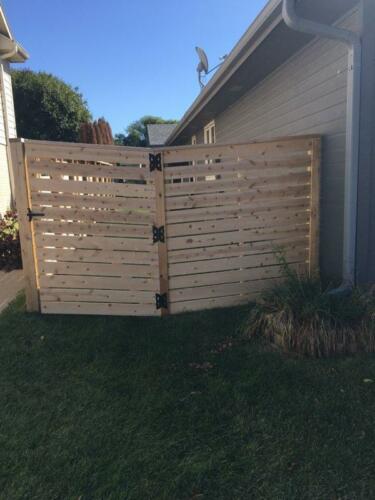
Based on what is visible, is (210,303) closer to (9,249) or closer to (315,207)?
(315,207)

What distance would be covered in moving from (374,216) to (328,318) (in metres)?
1.20

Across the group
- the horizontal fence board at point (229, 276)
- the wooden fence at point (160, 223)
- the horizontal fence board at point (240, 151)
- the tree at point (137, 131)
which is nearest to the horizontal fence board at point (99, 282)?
the wooden fence at point (160, 223)

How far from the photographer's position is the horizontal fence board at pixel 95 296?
402 centimetres

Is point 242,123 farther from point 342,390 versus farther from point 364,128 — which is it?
point 342,390

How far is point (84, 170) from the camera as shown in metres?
3.79

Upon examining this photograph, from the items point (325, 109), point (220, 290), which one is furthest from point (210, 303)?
point (325, 109)

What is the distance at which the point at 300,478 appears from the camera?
1.85m

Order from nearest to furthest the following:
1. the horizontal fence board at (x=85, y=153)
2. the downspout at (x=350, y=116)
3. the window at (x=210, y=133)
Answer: the downspout at (x=350, y=116)
the horizontal fence board at (x=85, y=153)
the window at (x=210, y=133)

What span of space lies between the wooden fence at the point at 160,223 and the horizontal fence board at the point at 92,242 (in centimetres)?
1

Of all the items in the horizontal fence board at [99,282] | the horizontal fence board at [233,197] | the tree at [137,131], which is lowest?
the horizontal fence board at [99,282]

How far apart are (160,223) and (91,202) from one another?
2.55 ft

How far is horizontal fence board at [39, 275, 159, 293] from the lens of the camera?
4004mm

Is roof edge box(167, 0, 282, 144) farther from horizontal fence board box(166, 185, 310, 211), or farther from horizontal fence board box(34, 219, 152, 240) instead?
horizontal fence board box(34, 219, 152, 240)

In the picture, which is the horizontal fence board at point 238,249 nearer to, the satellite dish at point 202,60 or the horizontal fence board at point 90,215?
the horizontal fence board at point 90,215
